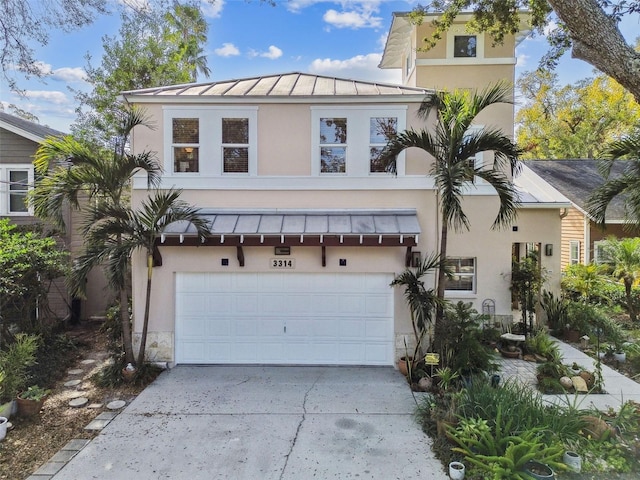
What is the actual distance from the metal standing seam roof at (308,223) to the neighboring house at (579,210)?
9.32 meters

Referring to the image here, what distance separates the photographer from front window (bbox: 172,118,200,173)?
8.70 metres

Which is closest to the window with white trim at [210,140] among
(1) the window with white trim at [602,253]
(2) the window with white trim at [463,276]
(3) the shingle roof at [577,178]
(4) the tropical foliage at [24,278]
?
(4) the tropical foliage at [24,278]

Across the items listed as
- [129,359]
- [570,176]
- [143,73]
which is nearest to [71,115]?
[143,73]

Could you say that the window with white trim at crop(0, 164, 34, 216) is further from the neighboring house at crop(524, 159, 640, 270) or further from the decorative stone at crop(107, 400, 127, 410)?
the neighboring house at crop(524, 159, 640, 270)

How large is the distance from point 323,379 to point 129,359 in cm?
403

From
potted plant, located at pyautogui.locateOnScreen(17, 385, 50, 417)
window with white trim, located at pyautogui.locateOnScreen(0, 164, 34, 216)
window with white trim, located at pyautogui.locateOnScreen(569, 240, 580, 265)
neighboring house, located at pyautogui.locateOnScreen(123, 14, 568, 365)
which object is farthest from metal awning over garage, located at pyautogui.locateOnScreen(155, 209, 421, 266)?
window with white trim, located at pyautogui.locateOnScreen(569, 240, 580, 265)

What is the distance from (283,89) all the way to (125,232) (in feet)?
16.0

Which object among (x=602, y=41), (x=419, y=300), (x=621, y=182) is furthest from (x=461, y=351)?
(x=602, y=41)

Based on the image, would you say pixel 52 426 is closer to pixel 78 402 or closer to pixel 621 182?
pixel 78 402

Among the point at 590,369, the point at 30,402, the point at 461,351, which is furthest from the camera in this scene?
the point at 590,369

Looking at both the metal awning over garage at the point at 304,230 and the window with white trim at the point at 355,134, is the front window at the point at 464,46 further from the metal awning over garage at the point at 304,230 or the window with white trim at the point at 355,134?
the metal awning over garage at the point at 304,230

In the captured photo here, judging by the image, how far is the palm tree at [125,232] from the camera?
23.4 feet

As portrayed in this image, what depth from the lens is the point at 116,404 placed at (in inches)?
263

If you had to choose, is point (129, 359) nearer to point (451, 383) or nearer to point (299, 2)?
point (451, 383)
